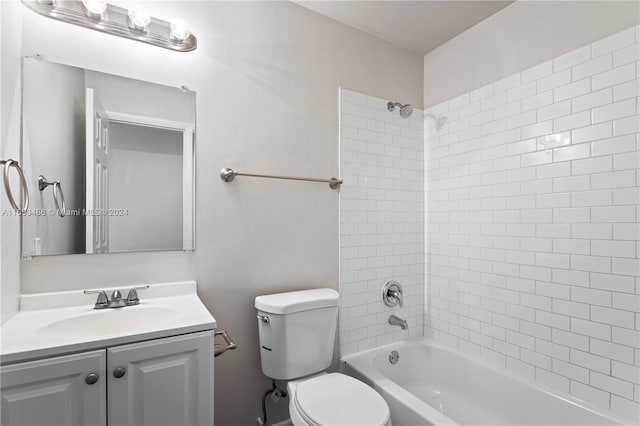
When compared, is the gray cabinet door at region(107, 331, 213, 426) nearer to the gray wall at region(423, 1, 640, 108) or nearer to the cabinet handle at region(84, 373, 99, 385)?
the cabinet handle at region(84, 373, 99, 385)

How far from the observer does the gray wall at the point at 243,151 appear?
1512 mm

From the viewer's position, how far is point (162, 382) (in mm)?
1165

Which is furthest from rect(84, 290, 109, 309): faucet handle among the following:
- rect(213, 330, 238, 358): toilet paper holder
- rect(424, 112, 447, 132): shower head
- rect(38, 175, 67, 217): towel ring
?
rect(424, 112, 447, 132): shower head

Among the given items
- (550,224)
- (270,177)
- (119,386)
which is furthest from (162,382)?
(550,224)

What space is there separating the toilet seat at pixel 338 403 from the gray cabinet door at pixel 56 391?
2.54 feet

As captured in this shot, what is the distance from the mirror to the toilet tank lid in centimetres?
50

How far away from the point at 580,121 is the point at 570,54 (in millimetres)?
369

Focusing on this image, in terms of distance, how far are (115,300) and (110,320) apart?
96mm

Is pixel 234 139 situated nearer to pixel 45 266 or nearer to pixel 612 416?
pixel 45 266

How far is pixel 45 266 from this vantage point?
140 cm

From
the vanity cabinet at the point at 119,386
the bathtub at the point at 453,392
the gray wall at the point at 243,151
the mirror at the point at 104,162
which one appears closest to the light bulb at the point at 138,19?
the gray wall at the point at 243,151

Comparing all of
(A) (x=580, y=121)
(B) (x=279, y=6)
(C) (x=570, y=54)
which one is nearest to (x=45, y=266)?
(B) (x=279, y=6)

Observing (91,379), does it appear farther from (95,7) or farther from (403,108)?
(403,108)

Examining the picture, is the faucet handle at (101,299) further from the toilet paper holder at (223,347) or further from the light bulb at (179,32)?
the light bulb at (179,32)
